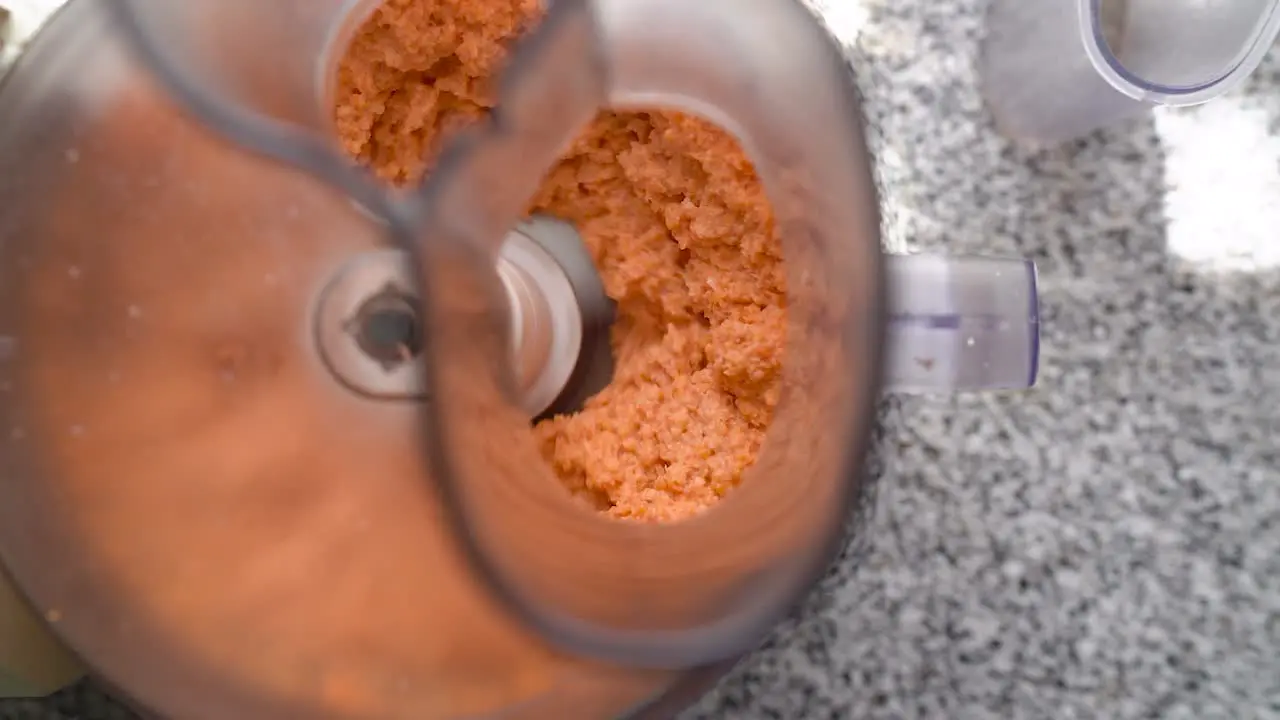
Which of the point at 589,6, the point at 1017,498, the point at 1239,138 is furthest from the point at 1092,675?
the point at 589,6

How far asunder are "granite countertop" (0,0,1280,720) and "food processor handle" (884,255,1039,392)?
0.14 metres

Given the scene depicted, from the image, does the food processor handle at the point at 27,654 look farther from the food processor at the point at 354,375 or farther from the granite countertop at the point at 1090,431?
the granite countertop at the point at 1090,431

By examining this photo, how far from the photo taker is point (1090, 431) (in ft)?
1.49

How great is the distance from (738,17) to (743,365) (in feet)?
0.35

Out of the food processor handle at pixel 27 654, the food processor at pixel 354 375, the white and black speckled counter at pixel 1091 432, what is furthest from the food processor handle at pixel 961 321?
the food processor handle at pixel 27 654

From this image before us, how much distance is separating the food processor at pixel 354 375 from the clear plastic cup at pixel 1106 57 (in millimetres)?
152

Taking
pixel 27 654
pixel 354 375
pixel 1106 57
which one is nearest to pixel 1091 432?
pixel 1106 57

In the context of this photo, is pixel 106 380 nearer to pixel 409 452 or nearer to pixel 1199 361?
pixel 409 452

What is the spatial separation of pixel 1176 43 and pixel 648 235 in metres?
0.25

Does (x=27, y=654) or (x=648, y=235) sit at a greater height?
(x=648, y=235)

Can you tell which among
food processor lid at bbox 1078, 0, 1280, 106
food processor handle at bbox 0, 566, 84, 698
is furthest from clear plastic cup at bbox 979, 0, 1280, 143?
food processor handle at bbox 0, 566, 84, 698

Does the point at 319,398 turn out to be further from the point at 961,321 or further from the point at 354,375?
the point at 961,321

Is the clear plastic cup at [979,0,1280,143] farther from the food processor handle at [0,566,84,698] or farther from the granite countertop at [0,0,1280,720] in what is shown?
the food processor handle at [0,566,84,698]

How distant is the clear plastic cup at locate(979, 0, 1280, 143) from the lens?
40cm
